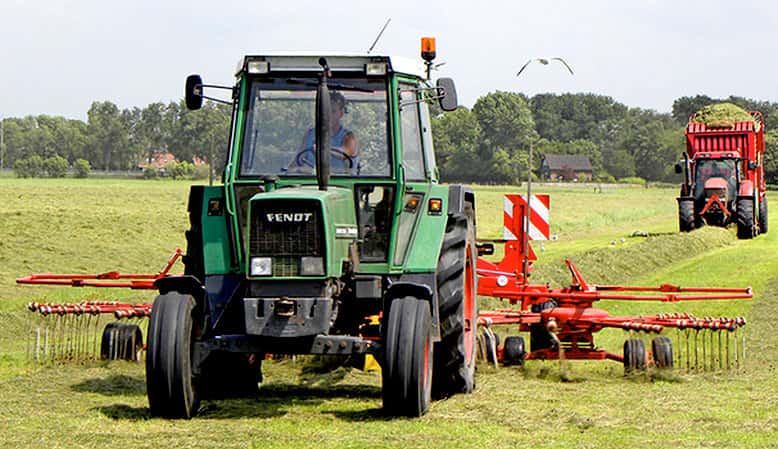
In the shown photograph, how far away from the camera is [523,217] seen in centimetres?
1595

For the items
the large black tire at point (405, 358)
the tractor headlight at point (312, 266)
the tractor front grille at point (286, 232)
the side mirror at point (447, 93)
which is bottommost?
the large black tire at point (405, 358)

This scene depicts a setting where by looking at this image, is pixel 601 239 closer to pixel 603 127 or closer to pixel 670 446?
pixel 670 446

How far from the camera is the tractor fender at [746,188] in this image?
32.8 meters

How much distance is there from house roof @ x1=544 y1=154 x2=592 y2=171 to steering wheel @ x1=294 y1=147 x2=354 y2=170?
108611mm

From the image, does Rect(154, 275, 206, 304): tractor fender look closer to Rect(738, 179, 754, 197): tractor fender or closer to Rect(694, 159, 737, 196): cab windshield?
Rect(738, 179, 754, 197): tractor fender

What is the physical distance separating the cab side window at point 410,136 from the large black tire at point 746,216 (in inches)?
960

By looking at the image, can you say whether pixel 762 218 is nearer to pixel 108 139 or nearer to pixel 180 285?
pixel 180 285

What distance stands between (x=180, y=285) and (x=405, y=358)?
1.69 meters

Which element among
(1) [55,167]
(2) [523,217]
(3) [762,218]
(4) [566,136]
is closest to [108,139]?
(1) [55,167]

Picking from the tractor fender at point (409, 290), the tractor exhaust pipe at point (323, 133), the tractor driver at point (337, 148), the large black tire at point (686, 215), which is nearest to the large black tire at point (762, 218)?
the large black tire at point (686, 215)

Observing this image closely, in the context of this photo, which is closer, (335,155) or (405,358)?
(405,358)

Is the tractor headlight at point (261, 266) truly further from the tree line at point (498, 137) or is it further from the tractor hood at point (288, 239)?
the tree line at point (498, 137)

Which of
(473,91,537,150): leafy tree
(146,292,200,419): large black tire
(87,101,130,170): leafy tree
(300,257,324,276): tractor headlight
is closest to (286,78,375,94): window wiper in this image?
(300,257,324,276): tractor headlight

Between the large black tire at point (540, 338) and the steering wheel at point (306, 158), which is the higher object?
the steering wheel at point (306, 158)
